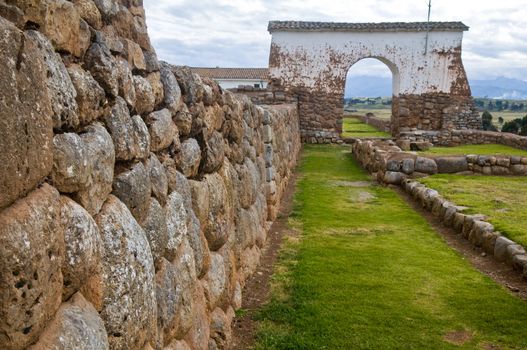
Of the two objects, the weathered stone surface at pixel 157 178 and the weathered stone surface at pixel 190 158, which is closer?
the weathered stone surface at pixel 157 178

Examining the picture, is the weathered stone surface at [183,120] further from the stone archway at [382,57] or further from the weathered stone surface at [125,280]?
the stone archway at [382,57]

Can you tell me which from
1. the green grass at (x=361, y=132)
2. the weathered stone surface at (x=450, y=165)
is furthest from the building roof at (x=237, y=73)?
the weathered stone surface at (x=450, y=165)

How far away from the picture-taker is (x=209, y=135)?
4516 millimetres

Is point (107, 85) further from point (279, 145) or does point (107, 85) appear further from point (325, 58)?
point (325, 58)

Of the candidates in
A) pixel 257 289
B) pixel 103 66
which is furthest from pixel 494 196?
pixel 103 66

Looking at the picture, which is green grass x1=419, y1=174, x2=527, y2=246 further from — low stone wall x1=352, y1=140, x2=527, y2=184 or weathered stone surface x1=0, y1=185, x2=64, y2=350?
weathered stone surface x1=0, y1=185, x2=64, y2=350

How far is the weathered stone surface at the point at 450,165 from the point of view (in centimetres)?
1431

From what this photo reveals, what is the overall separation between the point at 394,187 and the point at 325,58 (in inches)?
512

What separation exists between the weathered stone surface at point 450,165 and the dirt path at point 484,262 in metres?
4.46

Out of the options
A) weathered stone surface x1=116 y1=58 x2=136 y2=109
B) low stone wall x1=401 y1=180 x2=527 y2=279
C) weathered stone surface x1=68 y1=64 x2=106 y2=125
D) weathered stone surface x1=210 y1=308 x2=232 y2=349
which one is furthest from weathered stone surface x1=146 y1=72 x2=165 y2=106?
low stone wall x1=401 y1=180 x2=527 y2=279

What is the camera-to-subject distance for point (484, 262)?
7.43 m

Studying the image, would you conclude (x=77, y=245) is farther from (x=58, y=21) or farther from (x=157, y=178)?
(x=157, y=178)

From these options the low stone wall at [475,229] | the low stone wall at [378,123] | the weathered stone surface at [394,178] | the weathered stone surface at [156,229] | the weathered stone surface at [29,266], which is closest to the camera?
the weathered stone surface at [29,266]

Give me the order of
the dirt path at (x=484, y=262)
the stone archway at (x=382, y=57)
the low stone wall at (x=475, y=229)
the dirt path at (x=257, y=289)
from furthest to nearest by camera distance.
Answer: the stone archway at (x=382, y=57), the low stone wall at (x=475, y=229), the dirt path at (x=484, y=262), the dirt path at (x=257, y=289)
